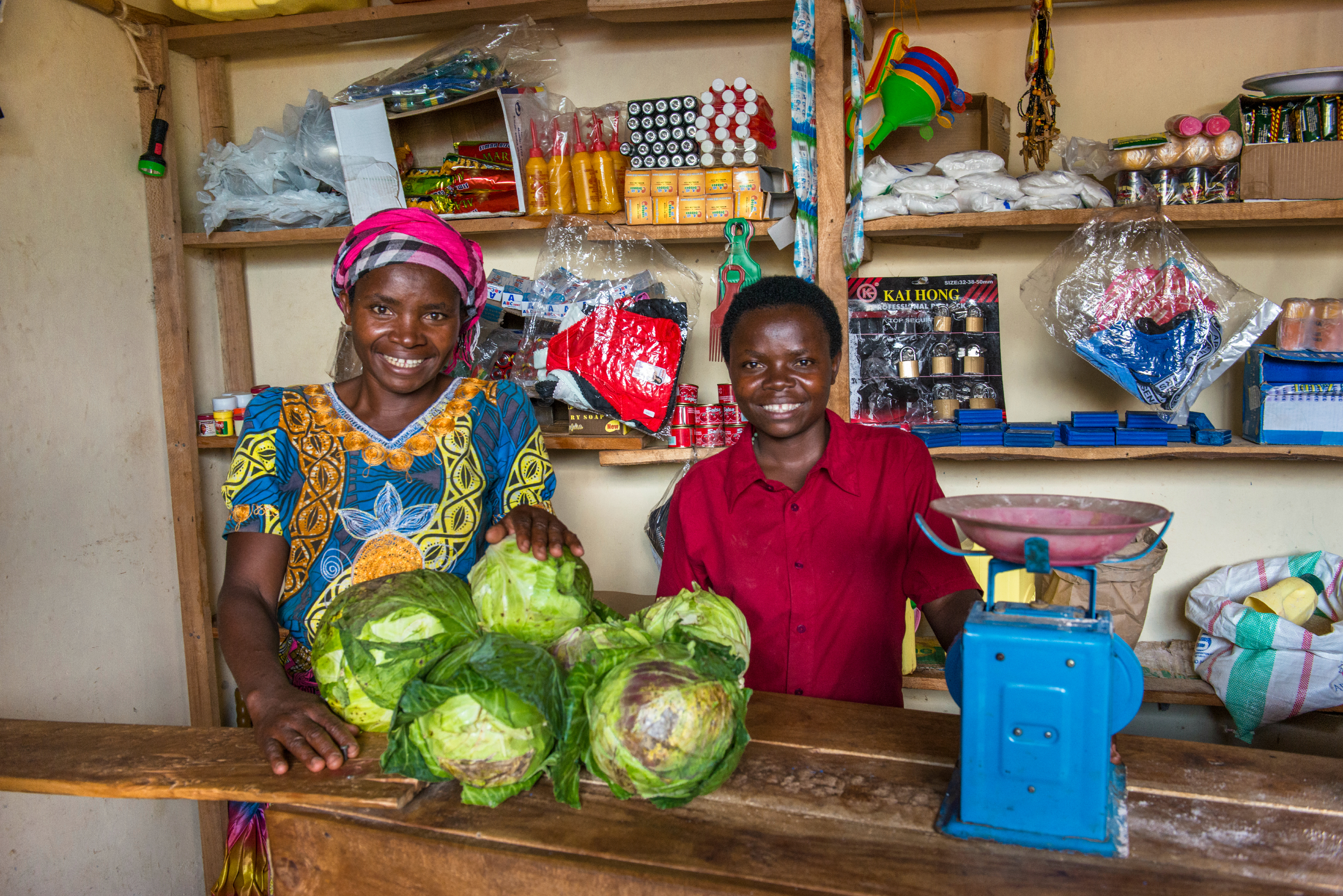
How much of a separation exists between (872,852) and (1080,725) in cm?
29

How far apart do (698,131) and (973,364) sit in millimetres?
1090

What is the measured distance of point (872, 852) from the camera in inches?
40.8

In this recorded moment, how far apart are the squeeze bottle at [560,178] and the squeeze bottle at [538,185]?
0.01 m

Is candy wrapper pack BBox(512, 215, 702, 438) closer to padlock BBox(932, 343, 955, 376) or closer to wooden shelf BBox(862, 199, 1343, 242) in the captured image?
wooden shelf BBox(862, 199, 1343, 242)

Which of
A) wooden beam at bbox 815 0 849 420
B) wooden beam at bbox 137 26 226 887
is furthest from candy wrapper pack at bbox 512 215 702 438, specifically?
wooden beam at bbox 137 26 226 887

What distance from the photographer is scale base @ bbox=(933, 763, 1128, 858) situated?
1.03 metres

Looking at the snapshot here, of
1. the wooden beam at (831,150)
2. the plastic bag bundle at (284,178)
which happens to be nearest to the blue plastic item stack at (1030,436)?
the wooden beam at (831,150)

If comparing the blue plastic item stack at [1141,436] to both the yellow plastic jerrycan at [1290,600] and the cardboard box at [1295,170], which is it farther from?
the cardboard box at [1295,170]

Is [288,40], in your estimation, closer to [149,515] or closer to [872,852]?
[149,515]

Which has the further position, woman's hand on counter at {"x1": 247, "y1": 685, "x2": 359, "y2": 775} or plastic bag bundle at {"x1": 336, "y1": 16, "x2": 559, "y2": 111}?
plastic bag bundle at {"x1": 336, "y1": 16, "x2": 559, "y2": 111}

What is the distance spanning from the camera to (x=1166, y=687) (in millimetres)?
2584

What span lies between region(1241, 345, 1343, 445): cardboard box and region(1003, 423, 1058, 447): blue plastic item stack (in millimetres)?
557

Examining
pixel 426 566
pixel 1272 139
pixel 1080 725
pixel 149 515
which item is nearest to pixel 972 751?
pixel 1080 725

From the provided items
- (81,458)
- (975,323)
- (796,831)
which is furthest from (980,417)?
(81,458)
